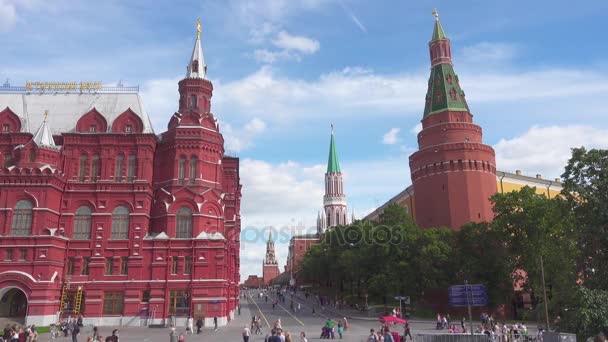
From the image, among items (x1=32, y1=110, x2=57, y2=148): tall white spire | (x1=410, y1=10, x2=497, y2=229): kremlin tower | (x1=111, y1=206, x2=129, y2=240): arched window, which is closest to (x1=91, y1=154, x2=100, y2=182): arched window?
(x1=32, y1=110, x2=57, y2=148): tall white spire

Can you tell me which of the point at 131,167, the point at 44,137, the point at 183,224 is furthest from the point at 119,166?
the point at 183,224

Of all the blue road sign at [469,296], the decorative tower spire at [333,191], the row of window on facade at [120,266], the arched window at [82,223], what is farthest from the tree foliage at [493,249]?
the decorative tower spire at [333,191]

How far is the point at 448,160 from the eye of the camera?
222 ft

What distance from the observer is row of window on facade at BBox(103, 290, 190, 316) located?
45312mm

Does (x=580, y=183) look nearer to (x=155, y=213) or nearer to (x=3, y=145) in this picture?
(x=155, y=213)

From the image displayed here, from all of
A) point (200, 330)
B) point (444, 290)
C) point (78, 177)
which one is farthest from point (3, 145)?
point (444, 290)

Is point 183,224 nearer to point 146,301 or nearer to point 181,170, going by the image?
point 181,170

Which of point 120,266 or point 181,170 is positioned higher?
point 181,170

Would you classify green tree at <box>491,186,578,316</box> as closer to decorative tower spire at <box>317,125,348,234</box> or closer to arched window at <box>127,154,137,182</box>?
arched window at <box>127,154,137,182</box>

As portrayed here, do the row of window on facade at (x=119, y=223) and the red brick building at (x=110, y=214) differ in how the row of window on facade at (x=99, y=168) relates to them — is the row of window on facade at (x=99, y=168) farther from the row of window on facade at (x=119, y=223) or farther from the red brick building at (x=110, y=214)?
the row of window on facade at (x=119, y=223)

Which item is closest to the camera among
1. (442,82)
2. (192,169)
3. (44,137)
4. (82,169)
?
(44,137)

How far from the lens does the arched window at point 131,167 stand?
49.1m

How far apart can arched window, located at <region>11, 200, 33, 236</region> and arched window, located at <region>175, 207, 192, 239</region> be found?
12.8 m

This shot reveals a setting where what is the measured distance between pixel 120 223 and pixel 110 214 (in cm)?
127
